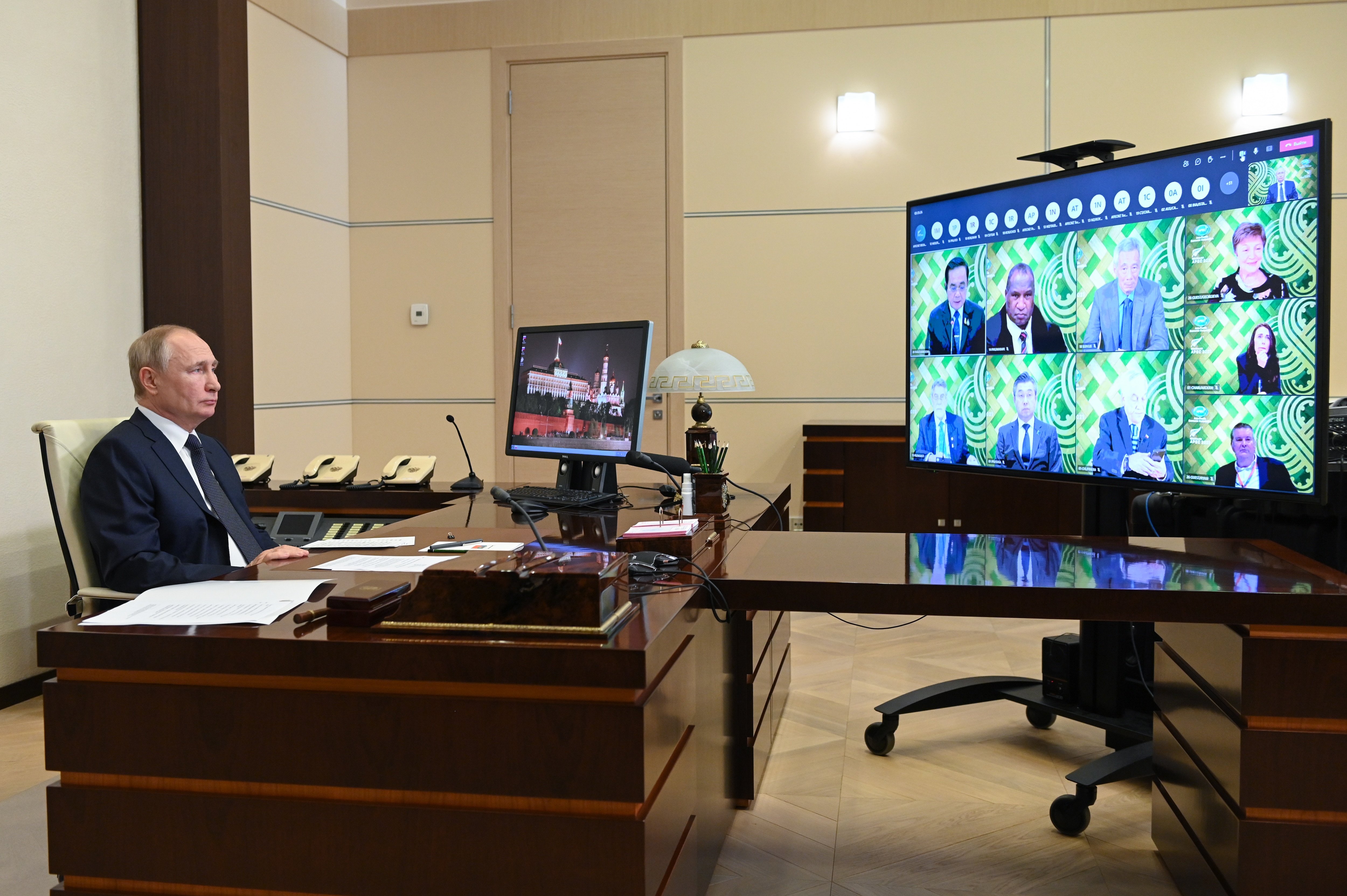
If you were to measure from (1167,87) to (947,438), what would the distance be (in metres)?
3.35

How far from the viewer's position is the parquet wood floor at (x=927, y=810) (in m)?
2.34

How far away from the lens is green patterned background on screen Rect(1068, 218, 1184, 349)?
94.4 inches

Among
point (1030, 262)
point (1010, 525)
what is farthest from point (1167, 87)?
point (1030, 262)

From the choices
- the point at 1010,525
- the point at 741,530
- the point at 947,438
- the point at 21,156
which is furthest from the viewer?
the point at 1010,525

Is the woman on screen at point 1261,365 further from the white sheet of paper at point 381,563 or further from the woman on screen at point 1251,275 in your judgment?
the white sheet of paper at point 381,563

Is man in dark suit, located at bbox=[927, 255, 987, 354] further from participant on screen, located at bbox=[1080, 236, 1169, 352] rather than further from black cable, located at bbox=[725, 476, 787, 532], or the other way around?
black cable, located at bbox=[725, 476, 787, 532]

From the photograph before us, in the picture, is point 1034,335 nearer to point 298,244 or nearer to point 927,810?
point 927,810

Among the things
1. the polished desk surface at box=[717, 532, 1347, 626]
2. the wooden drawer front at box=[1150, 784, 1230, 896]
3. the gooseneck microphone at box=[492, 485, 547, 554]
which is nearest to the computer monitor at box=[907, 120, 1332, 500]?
the polished desk surface at box=[717, 532, 1347, 626]

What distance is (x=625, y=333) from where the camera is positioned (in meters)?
3.06

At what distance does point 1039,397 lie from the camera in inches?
108

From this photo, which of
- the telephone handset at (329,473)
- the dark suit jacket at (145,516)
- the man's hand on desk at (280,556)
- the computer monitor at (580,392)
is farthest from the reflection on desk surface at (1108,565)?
the telephone handset at (329,473)

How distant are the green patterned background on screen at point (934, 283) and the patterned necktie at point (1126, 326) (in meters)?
0.43

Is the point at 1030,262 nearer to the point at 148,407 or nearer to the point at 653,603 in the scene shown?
the point at 653,603

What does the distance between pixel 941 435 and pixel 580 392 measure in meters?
1.10
